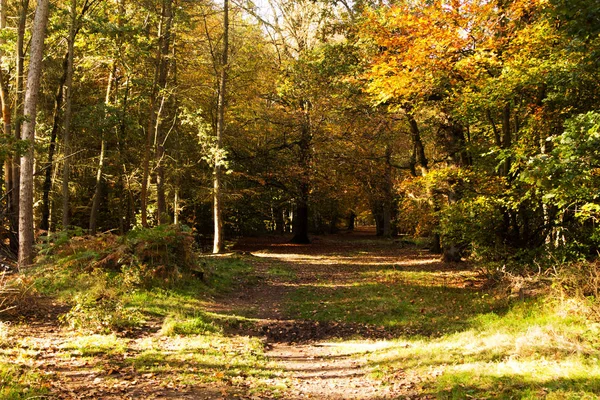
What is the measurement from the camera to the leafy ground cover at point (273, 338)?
5480 millimetres

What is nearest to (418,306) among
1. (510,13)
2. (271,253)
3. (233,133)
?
(510,13)

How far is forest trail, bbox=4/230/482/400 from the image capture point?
5.50 m

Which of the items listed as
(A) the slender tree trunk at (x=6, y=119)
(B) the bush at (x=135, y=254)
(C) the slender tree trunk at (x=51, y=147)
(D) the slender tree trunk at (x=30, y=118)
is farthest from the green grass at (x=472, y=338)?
(C) the slender tree trunk at (x=51, y=147)

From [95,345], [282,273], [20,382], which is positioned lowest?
[282,273]

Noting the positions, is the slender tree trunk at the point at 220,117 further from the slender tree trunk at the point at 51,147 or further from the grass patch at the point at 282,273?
the slender tree trunk at the point at 51,147

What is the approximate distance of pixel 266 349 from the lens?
783 cm

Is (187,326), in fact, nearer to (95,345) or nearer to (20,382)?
(95,345)

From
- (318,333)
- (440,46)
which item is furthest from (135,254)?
(440,46)

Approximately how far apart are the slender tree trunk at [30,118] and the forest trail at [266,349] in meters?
3.61

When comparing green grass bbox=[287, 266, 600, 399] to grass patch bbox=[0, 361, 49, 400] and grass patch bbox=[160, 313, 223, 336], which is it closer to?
grass patch bbox=[160, 313, 223, 336]

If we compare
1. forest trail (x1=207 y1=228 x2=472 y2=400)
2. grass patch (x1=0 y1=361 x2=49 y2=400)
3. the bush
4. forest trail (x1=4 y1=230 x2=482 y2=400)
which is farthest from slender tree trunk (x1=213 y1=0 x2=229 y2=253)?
grass patch (x1=0 y1=361 x2=49 y2=400)

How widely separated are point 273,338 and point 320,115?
56.0ft

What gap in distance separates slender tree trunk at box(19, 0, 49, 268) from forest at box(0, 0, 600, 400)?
51mm

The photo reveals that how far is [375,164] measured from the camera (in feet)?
79.3
